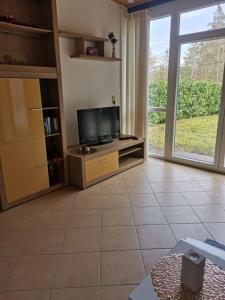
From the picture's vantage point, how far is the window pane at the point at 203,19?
3096mm

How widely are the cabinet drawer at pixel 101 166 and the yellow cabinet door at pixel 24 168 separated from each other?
56 cm

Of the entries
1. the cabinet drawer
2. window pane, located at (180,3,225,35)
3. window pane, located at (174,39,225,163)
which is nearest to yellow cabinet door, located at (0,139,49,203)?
the cabinet drawer

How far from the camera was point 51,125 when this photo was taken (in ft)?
9.45

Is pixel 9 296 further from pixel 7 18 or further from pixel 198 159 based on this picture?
pixel 198 159

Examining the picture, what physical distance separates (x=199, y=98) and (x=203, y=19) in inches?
44.5

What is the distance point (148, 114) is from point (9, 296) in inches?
134

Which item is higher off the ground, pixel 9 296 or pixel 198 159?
pixel 198 159

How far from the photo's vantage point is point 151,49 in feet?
12.6

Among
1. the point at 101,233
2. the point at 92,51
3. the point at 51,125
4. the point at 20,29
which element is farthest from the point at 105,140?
the point at 20,29

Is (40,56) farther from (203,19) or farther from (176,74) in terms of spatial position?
(203,19)

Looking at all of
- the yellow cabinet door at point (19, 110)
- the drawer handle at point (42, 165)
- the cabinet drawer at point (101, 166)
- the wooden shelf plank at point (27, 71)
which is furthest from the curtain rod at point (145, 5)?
the drawer handle at point (42, 165)

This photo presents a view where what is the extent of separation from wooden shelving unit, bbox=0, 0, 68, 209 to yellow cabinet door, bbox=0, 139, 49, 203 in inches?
2.0

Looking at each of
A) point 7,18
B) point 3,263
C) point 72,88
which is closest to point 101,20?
point 72,88

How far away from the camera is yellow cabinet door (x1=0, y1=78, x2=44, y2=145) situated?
234 centimetres
